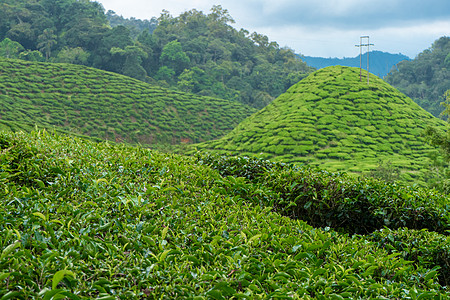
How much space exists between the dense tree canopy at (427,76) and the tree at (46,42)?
113 ft

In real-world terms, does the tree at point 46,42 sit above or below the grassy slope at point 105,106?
above

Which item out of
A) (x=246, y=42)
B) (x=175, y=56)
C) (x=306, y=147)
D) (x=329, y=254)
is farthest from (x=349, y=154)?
(x=246, y=42)

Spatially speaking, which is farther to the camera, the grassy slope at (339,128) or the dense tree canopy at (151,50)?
the dense tree canopy at (151,50)

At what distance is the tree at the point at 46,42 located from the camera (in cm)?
3006

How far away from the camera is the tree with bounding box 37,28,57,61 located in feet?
98.6

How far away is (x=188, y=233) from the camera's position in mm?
1808

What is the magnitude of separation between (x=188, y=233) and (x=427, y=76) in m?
48.2

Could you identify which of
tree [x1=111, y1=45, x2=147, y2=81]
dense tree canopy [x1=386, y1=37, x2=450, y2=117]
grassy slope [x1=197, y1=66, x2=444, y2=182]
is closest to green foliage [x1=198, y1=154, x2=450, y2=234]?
grassy slope [x1=197, y1=66, x2=444, y2=182]

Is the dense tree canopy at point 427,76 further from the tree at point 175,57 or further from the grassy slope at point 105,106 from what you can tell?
the tree at point 175,57

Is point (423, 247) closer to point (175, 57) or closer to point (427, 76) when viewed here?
point (175, 57)

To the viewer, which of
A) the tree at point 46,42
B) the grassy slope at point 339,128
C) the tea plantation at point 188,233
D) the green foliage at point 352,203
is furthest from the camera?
the tree at point 46,42

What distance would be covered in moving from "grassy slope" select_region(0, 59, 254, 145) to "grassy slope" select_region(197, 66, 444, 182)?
469 centimetres

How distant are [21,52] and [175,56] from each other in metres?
12.0

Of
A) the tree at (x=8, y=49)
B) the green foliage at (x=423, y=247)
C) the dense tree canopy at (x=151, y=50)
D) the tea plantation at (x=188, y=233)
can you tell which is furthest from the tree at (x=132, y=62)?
the green foliage at (x=423, y=247)
